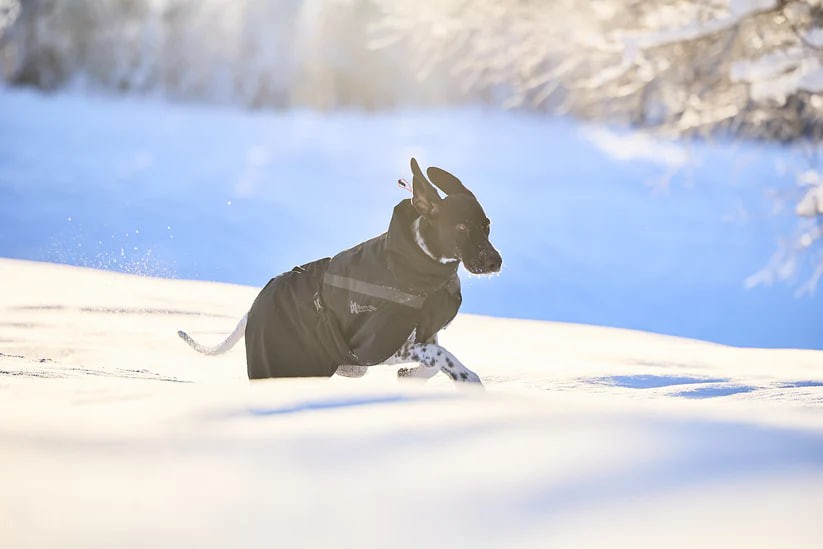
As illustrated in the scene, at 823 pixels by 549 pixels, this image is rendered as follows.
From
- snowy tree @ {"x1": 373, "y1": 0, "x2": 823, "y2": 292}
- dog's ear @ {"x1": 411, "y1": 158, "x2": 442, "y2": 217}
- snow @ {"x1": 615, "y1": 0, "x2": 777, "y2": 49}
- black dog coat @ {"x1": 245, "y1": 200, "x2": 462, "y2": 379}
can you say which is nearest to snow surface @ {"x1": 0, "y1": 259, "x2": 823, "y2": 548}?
black dog coat @ {"x1": 245, "y1": 200, "x2": 462, "y2": 379}

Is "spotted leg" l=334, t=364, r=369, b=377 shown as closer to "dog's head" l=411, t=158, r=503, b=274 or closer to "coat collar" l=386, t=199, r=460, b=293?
"coat collar" l=386, t=199, r=460, b=293

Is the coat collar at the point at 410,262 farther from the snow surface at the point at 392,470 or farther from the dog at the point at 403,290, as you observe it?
the snow surface at the point at 392,470

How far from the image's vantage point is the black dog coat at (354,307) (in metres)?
4.16

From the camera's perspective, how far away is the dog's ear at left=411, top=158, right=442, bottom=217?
4.21m

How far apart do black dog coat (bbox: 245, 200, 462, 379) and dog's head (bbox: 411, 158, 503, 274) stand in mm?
77

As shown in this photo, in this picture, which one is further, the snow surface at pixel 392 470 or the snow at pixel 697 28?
the snow at pixel 697 28

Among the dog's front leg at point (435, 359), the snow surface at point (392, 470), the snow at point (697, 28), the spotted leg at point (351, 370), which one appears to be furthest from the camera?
the snow at point (697, 28)

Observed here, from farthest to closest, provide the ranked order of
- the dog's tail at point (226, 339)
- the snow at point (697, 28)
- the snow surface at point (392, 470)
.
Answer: the snow at point (697, 28) → the dog's tail at point (226, 339) → the snow surface at point (392, 470)

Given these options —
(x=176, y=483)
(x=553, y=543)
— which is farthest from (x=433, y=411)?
(x=553, y=543)

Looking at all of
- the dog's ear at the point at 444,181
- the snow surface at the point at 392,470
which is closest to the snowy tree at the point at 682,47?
the dog's ear at the point at 444,181

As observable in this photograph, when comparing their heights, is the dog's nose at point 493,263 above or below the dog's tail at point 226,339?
above

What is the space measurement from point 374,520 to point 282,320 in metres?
3.17

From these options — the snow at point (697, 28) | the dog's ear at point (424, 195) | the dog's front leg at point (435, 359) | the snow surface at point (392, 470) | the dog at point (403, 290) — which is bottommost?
the snow surface at point (392, 470)

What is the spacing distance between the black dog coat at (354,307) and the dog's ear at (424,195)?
0.07 metres
